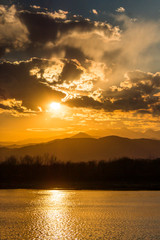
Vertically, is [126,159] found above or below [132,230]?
above

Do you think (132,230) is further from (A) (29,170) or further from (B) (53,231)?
(A) (29,170)

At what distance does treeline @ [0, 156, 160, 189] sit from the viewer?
103 metres

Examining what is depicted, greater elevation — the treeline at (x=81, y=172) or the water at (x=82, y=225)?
the treeline at (x=81, y=172)

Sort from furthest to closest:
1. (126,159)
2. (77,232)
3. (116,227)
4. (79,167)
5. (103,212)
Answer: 1. (126,159)
2. (79,167)
3. (103,212)
4. (116,227)
5. (77,232)

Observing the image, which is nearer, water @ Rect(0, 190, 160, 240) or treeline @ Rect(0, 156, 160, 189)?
water @ Rect(0, 190, 160, 240)

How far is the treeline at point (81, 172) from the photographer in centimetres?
10262

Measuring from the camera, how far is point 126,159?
12762 cm

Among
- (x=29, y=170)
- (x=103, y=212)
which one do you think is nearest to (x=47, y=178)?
(x=29, y=170)

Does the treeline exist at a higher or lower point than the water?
higher

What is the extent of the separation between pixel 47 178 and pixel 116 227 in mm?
88122

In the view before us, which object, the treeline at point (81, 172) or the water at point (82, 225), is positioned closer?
the water at point (82, 225)

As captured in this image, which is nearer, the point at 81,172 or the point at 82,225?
the point at 82,225

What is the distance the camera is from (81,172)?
375ft

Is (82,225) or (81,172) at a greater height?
(81,172)
